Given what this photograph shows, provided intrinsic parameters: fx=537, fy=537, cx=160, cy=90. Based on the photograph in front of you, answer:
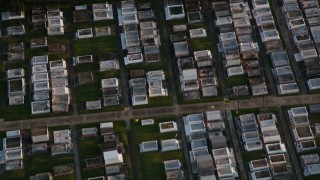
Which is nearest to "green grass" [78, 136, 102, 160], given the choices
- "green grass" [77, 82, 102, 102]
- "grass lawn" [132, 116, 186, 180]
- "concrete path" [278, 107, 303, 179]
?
"grass lawn" [132, 116, 186, 180]

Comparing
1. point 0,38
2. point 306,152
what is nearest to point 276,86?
point 306,152

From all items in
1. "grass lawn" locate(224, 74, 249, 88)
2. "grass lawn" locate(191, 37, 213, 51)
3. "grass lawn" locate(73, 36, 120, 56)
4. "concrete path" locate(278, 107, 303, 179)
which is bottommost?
"concrete path" locate(278, 107, 303, 179)

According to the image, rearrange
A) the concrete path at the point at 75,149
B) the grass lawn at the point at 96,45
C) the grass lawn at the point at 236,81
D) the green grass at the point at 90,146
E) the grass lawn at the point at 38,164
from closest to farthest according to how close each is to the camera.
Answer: the grass lawn at the point at 38,164 → the concrete path at the point at 75,149 → the green grass at the point at 90,146 → the grass lawn at the point at 236,81 → the grass lawn at the point at 96,45

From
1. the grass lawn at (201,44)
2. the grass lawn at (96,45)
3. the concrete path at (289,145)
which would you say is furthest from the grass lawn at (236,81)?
the grass lawn at (96,45)

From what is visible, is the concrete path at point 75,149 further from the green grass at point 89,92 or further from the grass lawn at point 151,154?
the grass lawn at point 151,154

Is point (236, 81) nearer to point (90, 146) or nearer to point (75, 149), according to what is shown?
point (90, 146)

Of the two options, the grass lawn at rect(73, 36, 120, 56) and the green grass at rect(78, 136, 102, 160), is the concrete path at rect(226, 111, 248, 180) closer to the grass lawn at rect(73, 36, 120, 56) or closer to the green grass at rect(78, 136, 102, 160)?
the green grass at rect(78, 136, 102, 160)

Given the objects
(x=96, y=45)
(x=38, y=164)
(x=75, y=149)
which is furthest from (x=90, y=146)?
(x=96, y=45)
